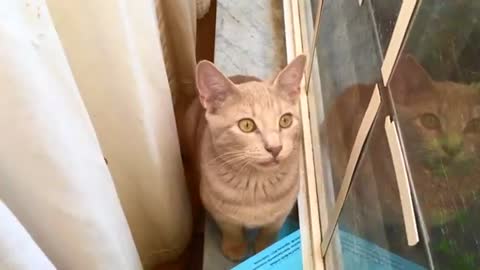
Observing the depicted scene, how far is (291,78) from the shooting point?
3.14 feet

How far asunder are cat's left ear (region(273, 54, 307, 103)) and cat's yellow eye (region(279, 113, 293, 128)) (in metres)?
0.04

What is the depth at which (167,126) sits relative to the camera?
965mm

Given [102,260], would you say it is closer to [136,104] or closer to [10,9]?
[136,104]

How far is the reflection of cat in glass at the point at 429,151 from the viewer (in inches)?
29.0

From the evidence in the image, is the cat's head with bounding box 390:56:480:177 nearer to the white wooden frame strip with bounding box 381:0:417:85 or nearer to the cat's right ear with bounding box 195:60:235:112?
the white wooden frame strip with bounding box 381:0:417:85

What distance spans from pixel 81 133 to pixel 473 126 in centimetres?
52

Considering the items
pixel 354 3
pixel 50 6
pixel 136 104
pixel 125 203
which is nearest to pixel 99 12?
pixel 50 6

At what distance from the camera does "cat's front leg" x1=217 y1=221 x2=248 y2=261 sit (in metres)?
1.07

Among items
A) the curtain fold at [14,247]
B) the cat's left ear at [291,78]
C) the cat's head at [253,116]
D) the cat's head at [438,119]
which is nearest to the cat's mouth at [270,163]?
the cat's head at [253,116]

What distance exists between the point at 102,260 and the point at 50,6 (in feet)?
1.09

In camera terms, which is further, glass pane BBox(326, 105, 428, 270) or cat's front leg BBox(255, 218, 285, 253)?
cat's front leg BBox(255, 218, 285, 253)

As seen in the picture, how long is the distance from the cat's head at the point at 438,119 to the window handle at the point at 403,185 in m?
0.04

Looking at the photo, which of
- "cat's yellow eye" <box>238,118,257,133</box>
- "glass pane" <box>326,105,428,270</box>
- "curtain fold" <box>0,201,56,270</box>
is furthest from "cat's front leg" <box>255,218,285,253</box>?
"curtain fold" <box>0,201,56,270</box>

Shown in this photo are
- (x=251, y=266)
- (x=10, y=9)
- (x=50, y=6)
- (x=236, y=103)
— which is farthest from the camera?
(x=251, y=266)
